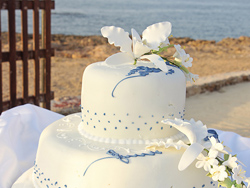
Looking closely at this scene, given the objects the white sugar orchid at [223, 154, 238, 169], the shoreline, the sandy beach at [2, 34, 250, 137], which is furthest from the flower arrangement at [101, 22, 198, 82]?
the shoreline

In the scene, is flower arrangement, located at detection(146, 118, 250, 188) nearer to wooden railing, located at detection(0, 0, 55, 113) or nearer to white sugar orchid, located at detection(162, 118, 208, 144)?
white sugar orchid, located at detection(162, 118, 208, 144)

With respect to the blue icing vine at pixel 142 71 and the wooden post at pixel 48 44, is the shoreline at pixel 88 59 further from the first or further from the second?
the blue icing vine at pixel 142 71

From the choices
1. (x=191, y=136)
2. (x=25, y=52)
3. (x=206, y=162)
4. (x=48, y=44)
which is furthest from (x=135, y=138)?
(x=48, y=44)

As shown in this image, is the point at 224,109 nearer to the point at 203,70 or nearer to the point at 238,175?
the point at 203,70

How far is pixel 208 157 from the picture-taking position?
198cm

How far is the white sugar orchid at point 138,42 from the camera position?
7.15 feet

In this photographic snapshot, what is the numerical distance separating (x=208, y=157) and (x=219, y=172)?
9 cm

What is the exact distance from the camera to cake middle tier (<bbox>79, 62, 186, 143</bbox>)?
2.09 meters

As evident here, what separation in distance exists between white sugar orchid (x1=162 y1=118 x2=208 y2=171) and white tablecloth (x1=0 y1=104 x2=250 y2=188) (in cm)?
150

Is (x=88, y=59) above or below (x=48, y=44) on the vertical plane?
below

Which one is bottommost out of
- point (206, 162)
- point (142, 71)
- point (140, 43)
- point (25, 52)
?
point (25, 52)

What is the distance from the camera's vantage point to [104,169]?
2031mm

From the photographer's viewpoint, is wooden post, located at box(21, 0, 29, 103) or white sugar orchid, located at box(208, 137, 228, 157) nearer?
white sugar orchid, located at box(208, 137, 228, 157)

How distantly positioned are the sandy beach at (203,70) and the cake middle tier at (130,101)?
3.90 m
